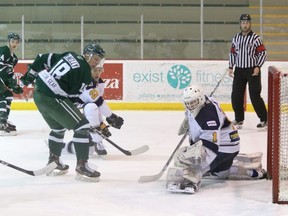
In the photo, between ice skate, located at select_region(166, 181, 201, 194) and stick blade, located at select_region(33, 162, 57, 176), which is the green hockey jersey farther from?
ice skate, located at select_region(166, 181, 201, 194)

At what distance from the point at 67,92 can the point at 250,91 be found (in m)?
2.97

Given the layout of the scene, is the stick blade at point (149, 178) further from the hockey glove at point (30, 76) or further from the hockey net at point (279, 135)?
the hockey glove at point (30, 76)

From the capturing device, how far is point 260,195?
11.0ft

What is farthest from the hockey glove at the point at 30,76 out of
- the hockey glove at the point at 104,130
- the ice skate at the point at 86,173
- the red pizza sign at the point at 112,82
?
the red pizza sign at the point at 112,82

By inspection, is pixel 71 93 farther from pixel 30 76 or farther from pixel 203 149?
pixel 203 149

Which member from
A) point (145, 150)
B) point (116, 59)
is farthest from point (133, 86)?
point (145, 150)

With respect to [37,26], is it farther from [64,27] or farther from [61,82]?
[61,82]

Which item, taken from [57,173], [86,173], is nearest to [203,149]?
[86,173]

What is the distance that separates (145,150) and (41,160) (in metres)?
0.86

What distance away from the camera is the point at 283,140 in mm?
3250

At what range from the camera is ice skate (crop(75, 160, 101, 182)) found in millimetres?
3707

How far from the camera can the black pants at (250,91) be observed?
6.27 metres

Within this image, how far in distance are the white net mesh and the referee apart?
2759 millimetres

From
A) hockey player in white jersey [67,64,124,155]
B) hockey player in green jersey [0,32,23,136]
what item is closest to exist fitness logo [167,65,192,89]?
hockey player in green jersey [0,32,23,136]
